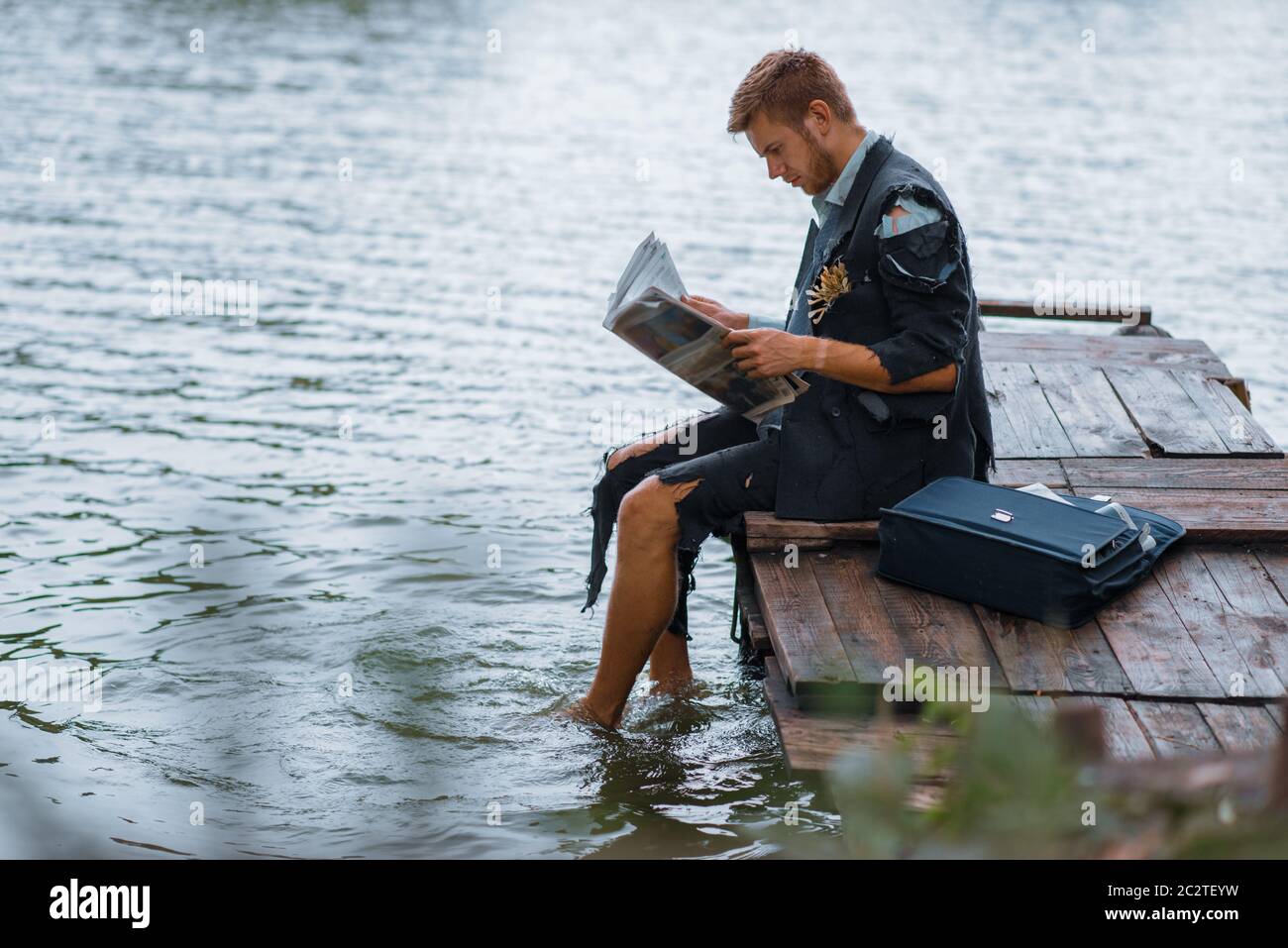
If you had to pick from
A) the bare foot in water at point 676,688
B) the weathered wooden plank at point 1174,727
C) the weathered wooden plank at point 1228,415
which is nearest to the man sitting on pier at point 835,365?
the bare foot in water at point 676,688

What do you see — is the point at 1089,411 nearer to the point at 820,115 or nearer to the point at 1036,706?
Result: the point at 820,115

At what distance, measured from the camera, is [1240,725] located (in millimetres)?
3355

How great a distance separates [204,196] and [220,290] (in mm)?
3176

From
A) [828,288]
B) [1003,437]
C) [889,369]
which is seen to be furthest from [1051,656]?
[1003,437]

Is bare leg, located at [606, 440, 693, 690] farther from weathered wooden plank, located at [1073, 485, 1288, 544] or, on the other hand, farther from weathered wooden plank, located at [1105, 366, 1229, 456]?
weathered wooden plank, located at [1105, 366, 1229, 456]

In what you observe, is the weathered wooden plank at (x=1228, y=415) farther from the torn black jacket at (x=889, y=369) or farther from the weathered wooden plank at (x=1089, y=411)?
the torn black jacket at (x=889, y=369)

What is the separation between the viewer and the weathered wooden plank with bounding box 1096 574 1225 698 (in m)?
3.54

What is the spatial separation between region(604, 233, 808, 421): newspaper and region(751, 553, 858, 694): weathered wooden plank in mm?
484

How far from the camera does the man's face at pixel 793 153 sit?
4.25m

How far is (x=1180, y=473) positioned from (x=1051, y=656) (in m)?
1.80

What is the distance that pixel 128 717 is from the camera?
5.02 m

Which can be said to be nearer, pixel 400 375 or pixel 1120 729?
pixel 1120 729

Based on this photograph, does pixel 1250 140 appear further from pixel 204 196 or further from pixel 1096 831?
pixel 1096 831
